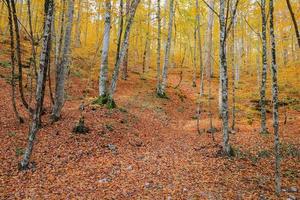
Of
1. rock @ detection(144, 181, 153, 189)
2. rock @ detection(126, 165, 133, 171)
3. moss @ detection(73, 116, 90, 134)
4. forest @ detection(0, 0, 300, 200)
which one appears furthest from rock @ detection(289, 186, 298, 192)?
moss @ detection(73, 116, 90, 134)

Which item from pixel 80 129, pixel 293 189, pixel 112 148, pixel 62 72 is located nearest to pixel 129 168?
pixel 112 148

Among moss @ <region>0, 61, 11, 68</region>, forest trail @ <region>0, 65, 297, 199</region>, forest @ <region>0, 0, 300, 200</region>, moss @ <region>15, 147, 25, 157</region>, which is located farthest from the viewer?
moss @ <region>0, 61, 11, 68</region>

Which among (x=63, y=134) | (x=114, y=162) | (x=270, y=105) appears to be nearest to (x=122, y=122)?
(x=63, y=134)

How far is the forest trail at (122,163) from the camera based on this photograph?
6.08 metres

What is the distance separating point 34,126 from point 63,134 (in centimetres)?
237

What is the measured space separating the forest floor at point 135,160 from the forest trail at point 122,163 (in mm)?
23

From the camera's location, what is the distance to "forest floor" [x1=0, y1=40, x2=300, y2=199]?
6.10m

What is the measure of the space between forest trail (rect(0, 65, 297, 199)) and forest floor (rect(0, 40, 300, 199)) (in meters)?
0.02

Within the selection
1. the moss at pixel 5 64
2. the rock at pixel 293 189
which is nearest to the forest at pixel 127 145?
the rock at pixel 293 189

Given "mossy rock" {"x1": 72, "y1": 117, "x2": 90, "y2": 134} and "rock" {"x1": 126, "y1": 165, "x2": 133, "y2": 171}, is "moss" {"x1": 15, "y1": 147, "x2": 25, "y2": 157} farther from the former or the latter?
"rock" {"x1": 126, "y1": 165, "x2": 133, "y2": 171}

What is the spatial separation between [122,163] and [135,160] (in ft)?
1.63

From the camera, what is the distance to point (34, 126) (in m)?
6.69

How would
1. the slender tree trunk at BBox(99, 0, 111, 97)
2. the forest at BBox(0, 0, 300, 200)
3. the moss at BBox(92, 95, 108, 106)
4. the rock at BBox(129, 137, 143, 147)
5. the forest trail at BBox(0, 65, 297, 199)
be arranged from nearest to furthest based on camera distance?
the forest trail at BBox(0, 65, 297, 199) → the forest at BBox(0, 0, 300, 200) → the rock at BBox(129, 137, 143, 147) → the moss at BBox(92, 95, 108, 106) → the slender tree trunk at BBox(99, 0, 111, 97)

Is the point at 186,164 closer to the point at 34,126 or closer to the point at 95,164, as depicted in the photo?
the point at 95,164
